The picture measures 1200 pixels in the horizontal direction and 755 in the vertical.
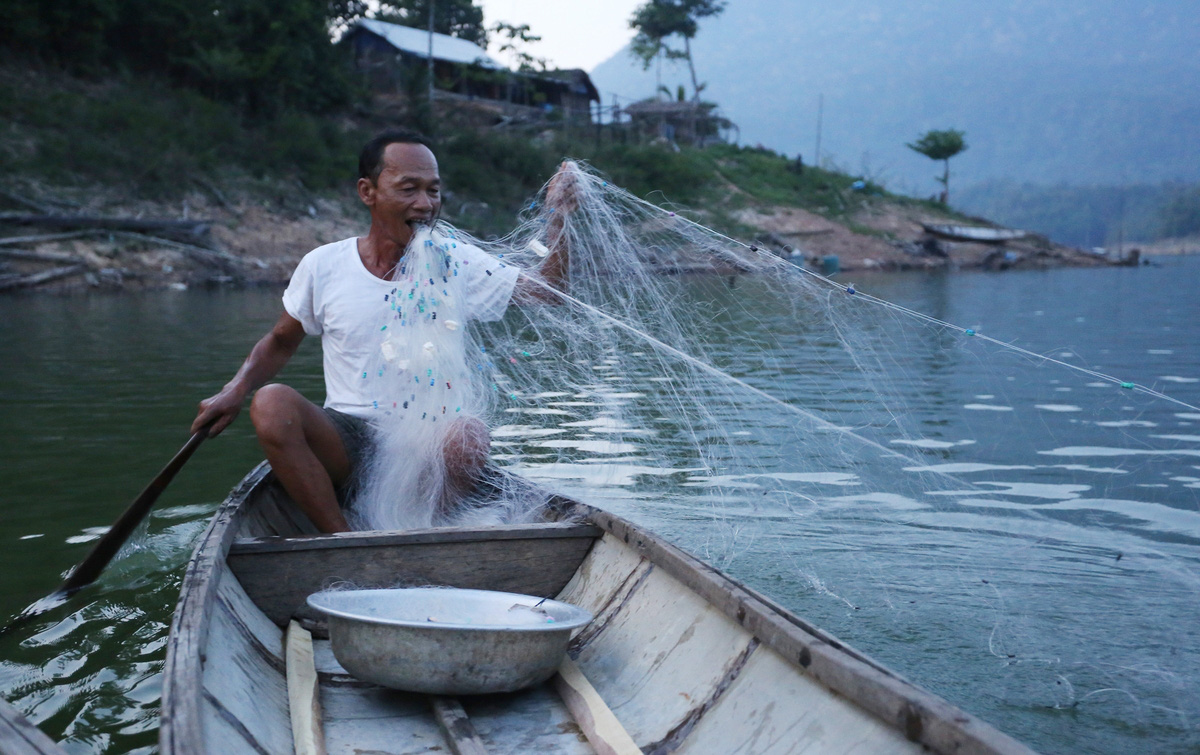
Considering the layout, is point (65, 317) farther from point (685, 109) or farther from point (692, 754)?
point (685, 109)

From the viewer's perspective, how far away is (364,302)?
11.4ft

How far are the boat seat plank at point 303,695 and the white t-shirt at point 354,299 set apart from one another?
3.35 feet

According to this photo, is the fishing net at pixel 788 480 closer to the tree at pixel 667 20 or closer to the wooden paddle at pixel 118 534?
the wooden paddle at pixel 118 534

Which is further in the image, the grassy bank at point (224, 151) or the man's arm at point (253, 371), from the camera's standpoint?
the grassy bank at point (224, 151)

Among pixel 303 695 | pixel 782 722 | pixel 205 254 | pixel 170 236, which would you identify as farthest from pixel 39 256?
pixel 782 722

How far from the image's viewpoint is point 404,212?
3449 mm

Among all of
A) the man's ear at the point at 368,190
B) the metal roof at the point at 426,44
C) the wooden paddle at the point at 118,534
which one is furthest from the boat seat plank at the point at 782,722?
the metal roof at the point at 426,44

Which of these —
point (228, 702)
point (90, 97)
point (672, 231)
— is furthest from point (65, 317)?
point (228, 702)

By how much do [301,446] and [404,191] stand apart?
3.03 ft

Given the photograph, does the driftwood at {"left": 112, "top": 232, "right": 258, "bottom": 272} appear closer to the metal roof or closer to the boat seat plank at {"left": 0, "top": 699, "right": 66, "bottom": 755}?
the metal roof

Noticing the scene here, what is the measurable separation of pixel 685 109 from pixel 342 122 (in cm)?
1710

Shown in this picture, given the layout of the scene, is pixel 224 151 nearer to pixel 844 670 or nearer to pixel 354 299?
pixel 354 299

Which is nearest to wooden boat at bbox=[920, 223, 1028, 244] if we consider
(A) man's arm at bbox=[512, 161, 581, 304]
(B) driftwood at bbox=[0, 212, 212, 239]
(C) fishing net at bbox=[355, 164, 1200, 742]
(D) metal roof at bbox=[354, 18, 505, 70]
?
(D) metal roof at bbox=[354, 18, 505, 70]

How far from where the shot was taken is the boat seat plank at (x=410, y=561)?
292 centimetres
